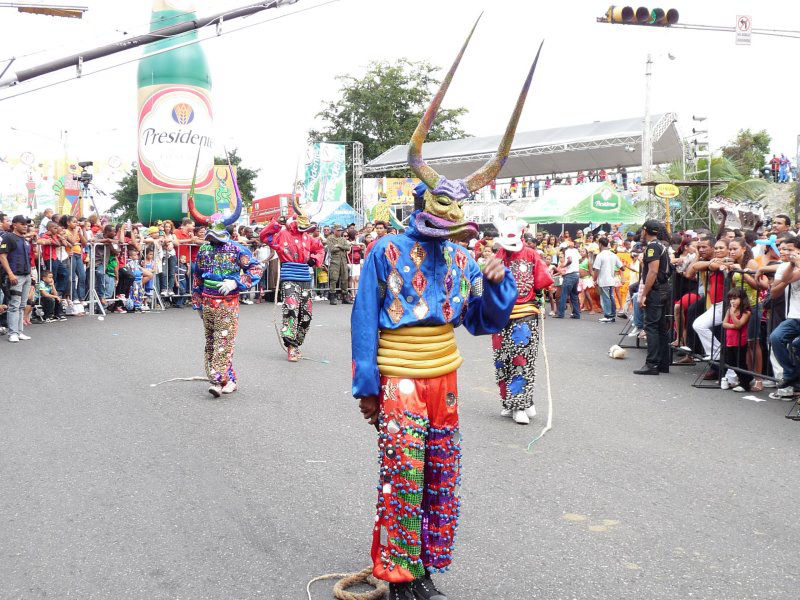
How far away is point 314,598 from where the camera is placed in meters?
3.66

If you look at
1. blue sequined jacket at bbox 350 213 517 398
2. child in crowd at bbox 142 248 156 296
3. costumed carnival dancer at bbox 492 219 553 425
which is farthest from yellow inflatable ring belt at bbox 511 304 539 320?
child in crowd at bbox 142 248 156 296

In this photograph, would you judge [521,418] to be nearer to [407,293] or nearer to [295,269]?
[407,293]

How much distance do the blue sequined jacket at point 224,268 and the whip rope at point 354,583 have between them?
4.76 metres

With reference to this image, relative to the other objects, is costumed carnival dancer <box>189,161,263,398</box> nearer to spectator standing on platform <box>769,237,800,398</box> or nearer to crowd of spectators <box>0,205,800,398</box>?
crowd of spectators <box>0,205,800,398</box>

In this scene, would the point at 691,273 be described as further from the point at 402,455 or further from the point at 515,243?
the point at 402,455

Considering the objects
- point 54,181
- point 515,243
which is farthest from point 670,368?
point 54,181

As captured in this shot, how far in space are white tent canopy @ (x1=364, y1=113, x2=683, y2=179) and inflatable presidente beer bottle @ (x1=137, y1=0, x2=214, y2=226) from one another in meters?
10.2

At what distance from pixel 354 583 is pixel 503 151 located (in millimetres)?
2209

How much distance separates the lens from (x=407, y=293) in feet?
11.9

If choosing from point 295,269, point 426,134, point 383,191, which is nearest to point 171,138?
point 383,191

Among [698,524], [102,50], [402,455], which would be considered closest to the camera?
[402,455]

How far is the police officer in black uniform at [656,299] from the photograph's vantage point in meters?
10.1

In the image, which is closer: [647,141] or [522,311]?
[522,311]

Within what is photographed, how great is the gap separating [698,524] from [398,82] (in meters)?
49.1
